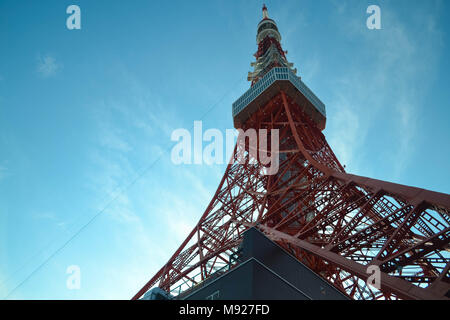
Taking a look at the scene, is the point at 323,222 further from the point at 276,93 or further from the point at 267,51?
the point at 267,51

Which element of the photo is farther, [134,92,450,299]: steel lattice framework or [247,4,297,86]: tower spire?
[247,4,297,86]: tower spire

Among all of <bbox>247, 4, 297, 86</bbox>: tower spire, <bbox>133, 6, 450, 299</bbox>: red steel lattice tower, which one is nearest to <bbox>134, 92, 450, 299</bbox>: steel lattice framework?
<bbox>133, 6, 450, 299</bbox>: red steel lattice tower

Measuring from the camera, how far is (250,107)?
23.8 m

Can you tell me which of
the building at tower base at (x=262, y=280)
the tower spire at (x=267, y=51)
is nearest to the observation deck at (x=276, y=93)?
the tower spire at (x=267, y=51)

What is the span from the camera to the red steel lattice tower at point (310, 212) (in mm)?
7871

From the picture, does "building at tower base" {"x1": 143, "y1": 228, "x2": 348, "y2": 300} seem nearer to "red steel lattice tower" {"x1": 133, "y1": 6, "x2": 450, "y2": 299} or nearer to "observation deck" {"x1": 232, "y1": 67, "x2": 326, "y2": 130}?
"red steel lattice tower" {"x1": 133, "y1": 6, "x2": 450, "y2": 299}

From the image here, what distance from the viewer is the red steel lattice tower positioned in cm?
787

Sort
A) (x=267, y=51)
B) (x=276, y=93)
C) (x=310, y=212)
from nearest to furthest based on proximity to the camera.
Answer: (x=310, y=212), (x=276, y=93), (x=267, y=51)

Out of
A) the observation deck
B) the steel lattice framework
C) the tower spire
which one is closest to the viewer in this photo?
the steel lattice framework

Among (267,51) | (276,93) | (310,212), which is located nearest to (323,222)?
(310,212)

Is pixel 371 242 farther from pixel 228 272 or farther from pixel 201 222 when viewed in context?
pixel 201 222

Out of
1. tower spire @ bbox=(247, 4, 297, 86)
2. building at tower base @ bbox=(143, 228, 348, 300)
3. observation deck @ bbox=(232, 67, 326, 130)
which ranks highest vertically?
tower spire @ bbox=(247, 4, 297, 86)

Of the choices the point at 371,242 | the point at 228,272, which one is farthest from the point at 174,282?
the point at 371,242

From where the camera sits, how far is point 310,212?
1491 centimetres
